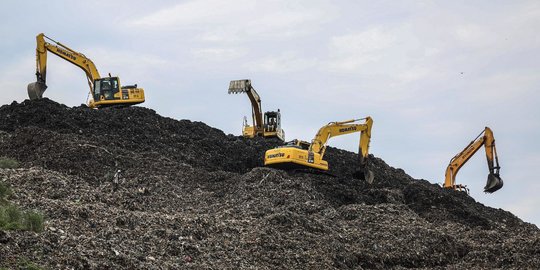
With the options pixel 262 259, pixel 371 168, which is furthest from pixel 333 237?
pixel 371 168

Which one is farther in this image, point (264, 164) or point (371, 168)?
point (371, 168)

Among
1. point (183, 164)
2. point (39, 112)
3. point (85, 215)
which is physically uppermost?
point (39, 112)

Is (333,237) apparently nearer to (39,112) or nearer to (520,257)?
(520,257)

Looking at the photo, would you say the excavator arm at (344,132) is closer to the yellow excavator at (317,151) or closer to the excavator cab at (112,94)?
the yellow excavator at (317,151)

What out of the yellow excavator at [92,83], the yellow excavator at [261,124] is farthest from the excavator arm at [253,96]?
the yellow excavator at [92,83]

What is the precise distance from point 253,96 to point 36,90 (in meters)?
8.18

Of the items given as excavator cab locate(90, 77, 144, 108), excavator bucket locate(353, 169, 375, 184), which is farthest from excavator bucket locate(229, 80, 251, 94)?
excavator bucket locate(353, 169, 375, 184)

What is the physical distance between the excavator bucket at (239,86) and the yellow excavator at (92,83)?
414cm

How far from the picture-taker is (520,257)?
23.9m

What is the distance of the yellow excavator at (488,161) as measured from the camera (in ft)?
125

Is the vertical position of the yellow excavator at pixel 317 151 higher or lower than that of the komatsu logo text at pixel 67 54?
lower

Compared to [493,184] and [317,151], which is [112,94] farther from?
[493,184]

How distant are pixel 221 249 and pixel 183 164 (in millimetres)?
10522

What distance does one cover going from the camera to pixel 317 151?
1396 inches
